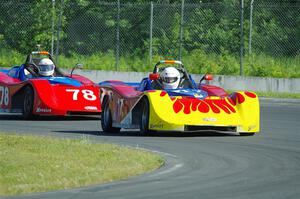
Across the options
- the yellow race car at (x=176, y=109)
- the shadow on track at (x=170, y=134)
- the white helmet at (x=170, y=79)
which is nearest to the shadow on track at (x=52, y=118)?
the yellow race car at (x=176, y=109)

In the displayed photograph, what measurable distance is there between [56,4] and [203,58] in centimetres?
610

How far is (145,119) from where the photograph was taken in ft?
61.0

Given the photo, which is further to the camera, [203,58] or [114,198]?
[203,58]

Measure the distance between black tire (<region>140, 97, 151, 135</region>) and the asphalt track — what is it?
0.17 m

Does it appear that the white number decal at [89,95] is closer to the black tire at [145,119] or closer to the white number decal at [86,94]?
the white number decal at [86,94]

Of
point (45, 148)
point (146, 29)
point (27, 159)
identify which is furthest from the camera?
point (146, 29)

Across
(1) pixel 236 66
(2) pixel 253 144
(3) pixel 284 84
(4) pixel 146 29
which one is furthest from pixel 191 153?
(4) pixel 146 29

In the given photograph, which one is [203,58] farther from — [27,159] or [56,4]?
[27,159]

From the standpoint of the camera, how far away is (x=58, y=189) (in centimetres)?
1138

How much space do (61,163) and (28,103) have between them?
32.2 ft

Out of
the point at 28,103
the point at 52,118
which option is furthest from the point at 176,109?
the point at 52,118

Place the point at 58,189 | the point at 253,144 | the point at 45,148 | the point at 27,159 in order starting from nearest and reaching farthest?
the point at 58,189 → the point at 27,159 → the point at 45,148 → the point at 253,144

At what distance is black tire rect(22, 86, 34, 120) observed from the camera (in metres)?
22.8

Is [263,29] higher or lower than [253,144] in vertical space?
higher
